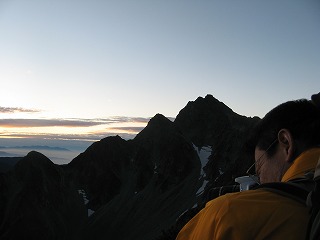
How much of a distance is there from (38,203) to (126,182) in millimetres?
39877

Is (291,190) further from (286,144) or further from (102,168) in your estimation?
(102,168)

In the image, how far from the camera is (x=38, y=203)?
523 ft

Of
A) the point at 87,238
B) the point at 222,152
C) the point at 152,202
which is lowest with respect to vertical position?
the point at 87,238

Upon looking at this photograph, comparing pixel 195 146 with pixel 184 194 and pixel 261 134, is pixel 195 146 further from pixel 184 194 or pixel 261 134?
pixel 261 134

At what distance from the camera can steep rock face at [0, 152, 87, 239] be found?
147375 mm

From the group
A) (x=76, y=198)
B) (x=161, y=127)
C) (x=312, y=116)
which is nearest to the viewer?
(x=312, y=116)

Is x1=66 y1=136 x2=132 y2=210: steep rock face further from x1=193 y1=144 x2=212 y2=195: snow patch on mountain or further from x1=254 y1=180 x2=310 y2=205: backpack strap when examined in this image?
x1=254 y1=180 x2=310 y2=205: backpack strap

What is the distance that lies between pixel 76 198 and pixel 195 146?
62473mm

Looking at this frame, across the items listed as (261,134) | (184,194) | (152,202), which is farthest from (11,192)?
(261,134)

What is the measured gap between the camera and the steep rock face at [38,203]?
14738 cm

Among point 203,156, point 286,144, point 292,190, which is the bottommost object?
point 203,156

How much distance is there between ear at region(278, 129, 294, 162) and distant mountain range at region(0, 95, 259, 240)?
120 metres

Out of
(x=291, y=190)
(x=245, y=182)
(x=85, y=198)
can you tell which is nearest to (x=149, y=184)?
(x=85, y=198)

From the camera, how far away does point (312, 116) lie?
2854mm
